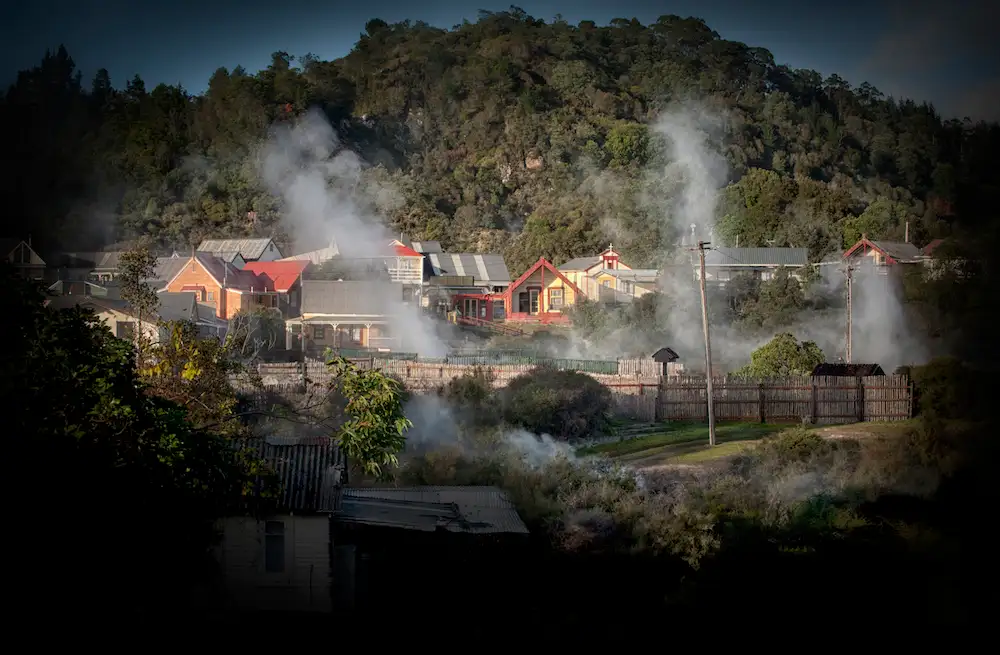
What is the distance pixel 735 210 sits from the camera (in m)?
79.4

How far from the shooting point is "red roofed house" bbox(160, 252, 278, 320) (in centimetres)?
5675

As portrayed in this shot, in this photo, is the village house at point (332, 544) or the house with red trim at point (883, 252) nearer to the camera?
the village house at point (332, 544)

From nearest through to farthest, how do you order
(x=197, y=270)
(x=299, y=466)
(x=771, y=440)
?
(x=299, y=466) < (x=771, y=440) < (x=197, y=270)

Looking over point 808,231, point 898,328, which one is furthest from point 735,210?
point 898,328

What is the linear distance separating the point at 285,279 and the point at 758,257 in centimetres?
2806

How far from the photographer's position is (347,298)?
5581 centimetres

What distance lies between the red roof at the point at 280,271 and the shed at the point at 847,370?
33.2 m

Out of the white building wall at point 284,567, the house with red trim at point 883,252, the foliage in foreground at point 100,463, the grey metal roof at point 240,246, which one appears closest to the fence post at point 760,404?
the white building wall at point 284,567

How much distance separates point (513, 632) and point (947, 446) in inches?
231

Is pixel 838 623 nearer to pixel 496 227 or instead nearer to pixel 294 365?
pixel 294 365

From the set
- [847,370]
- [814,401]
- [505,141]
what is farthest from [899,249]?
[505,141]

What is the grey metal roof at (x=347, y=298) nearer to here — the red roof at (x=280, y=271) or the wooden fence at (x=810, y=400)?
the red roof at (x=280, y=271)

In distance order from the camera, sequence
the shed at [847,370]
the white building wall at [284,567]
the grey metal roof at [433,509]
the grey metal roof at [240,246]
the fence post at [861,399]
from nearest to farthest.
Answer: the white building wall at [284,567] < the grey metal roof at [433,509] < the fence post at [861,399] < the shed at [847,370] < the grey metal roof at [240,246]

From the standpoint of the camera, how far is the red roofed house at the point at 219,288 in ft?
186
